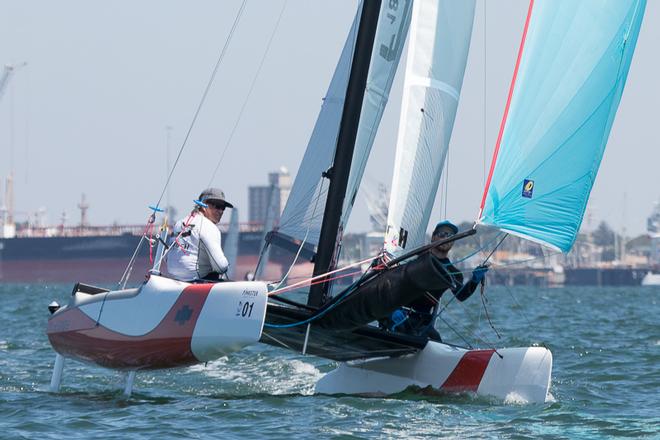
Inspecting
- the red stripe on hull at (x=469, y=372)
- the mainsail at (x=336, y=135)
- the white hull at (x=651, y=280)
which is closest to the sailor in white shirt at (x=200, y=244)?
the mainsail at (x=336, y=135)

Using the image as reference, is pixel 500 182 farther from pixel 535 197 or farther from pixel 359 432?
pixel 359 432

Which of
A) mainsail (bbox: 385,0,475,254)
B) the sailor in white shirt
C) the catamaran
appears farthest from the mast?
the sailor in white shirt

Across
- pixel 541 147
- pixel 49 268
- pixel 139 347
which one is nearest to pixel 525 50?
pixel 541 147

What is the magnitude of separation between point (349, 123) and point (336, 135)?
34 cm

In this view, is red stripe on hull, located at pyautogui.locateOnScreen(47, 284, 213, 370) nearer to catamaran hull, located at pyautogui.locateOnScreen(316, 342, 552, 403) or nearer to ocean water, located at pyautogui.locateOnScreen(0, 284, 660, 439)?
ocean water, located at pyautogui.locateOnScreen(0, 284, 660, 439)

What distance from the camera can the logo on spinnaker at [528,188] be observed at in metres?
7.23

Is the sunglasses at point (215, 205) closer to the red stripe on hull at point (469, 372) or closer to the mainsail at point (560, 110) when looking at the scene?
the mainsail at point (560, 110)

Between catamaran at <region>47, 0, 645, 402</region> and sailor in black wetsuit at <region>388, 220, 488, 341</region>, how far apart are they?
158 mm

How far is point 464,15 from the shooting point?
877 cm

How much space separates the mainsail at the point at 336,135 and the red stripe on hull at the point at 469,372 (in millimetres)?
1227

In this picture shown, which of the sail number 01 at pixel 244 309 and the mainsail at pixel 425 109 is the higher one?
the mainsail at pixel 425 109

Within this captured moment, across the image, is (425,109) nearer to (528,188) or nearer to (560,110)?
(560,110)

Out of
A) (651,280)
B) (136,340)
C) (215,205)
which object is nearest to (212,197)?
(215,205)

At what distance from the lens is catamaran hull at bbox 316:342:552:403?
7.90 metres
